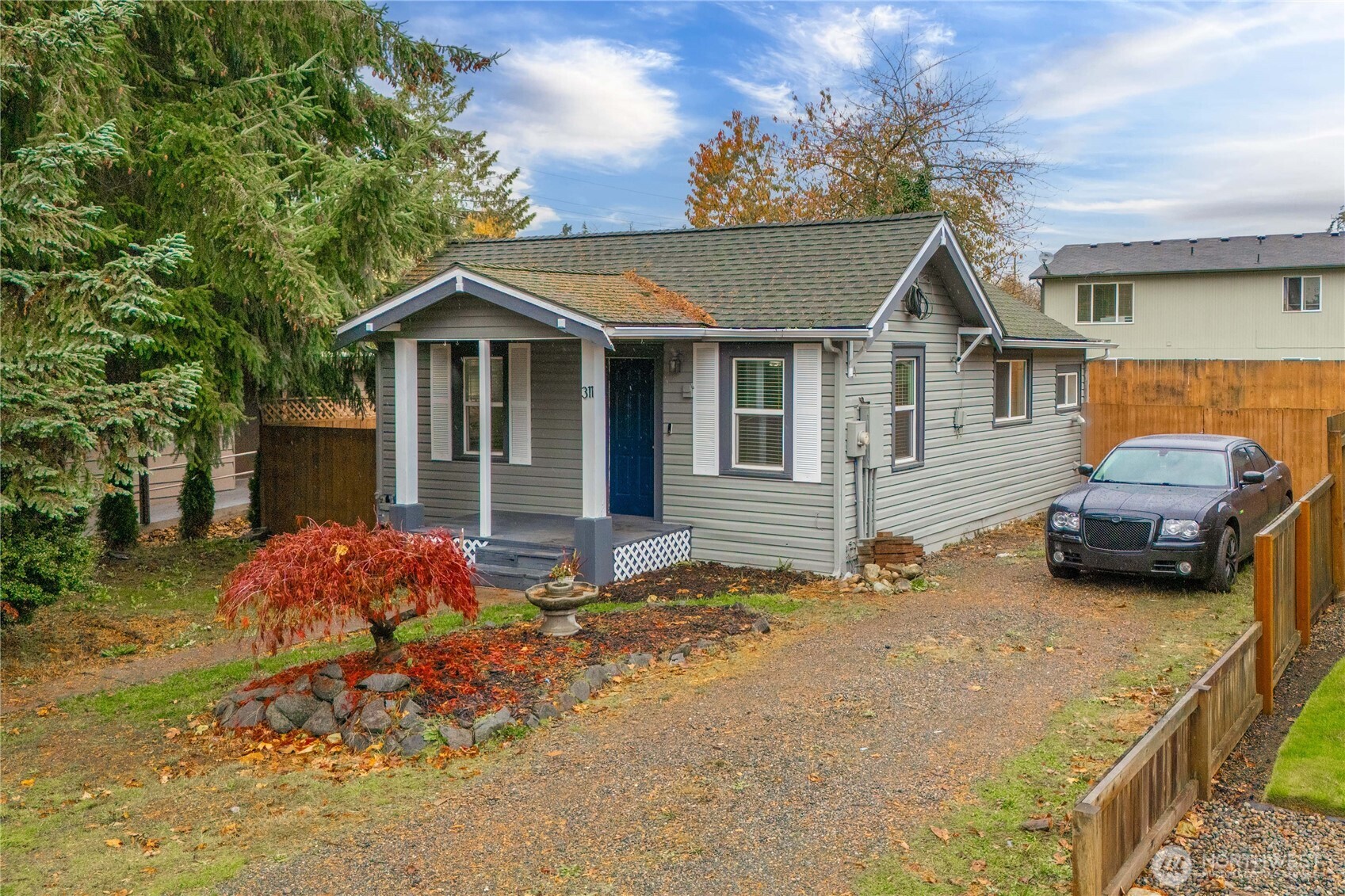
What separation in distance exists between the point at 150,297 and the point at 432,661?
4.34 metres

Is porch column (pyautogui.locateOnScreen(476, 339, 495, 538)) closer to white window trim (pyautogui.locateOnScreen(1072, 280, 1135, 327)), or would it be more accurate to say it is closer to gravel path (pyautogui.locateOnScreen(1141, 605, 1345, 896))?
gravel path (pyautogui.locateOnScreen(1141, 605, 1345, 896))

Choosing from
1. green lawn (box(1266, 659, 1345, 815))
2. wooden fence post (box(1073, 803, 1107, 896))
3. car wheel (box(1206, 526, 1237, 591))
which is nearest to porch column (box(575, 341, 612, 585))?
car wheel (box(1206, 526, 1237, 591))

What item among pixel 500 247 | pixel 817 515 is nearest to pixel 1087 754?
pixel 817 515

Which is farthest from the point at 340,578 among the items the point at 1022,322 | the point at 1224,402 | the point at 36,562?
the point at 1224,402

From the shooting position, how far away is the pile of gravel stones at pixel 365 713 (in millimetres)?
7191

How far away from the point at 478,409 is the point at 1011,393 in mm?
8899

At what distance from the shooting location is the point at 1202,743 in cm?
597

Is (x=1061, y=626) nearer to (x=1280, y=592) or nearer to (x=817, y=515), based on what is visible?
(x=1280, y=592)

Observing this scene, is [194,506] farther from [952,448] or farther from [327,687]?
[952,448]

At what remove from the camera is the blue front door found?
1398cm

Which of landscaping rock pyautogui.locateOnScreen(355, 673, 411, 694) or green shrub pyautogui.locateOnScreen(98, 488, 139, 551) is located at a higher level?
green shrub pyautogui.locateOnScreen(98, 488, 139, 551)

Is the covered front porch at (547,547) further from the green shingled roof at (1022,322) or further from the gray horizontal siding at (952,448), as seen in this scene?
the green shingled roof at (1022,322)

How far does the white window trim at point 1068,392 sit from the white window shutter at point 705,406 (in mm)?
9255

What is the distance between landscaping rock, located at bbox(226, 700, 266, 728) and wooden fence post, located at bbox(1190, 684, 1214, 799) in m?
6.11
